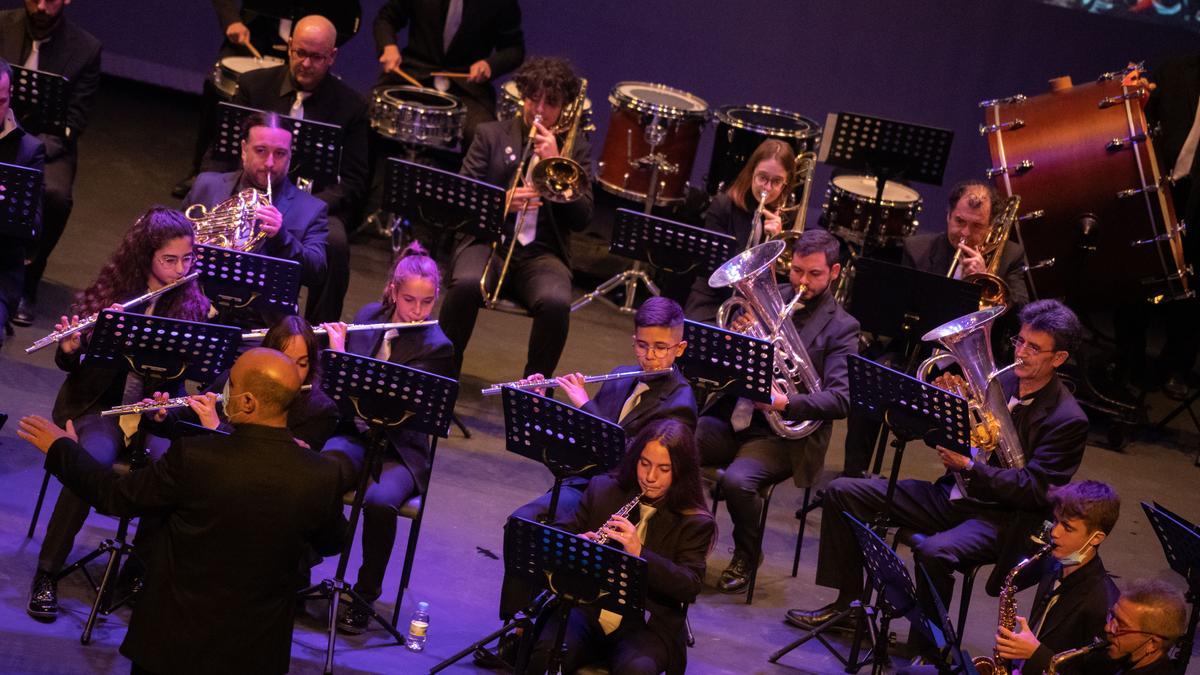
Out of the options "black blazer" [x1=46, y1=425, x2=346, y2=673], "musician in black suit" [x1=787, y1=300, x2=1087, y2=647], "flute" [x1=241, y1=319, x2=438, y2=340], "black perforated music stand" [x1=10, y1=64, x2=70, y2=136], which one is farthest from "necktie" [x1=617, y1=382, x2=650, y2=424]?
"black perforated music stand" [x1=10, y1=64, x2=70, y2=136]

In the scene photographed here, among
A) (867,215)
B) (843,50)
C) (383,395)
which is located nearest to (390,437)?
(383,395)

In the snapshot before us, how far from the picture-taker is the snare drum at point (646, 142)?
8.73 m

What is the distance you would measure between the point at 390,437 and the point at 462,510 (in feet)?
3.02

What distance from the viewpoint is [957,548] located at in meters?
6.00

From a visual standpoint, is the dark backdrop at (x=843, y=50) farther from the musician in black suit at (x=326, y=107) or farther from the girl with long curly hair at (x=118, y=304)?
the girl with long curly hair at (x=118, y=304)

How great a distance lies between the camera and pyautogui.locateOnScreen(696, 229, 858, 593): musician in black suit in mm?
6422

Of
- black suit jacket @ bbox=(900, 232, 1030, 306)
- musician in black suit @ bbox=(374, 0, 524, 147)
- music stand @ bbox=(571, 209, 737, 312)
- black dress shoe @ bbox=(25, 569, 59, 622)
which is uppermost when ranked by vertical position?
musician in black suit @ bbox=(374, 0, 524, 147)

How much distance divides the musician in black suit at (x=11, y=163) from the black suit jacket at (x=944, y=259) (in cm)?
414

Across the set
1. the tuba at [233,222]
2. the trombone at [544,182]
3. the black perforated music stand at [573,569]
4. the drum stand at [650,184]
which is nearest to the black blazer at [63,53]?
the tuba at [233,222]

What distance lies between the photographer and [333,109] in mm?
7965

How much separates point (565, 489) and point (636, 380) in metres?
0.53

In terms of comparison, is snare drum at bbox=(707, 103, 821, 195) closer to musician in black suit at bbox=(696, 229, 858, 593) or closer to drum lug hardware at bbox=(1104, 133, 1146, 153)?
drum lug hardware at bbox=(1104, 133, 1146, 153)

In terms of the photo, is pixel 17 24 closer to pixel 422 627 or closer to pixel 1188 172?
pixel 422 627

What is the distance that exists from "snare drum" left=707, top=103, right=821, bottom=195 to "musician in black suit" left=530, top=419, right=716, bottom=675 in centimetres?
370
